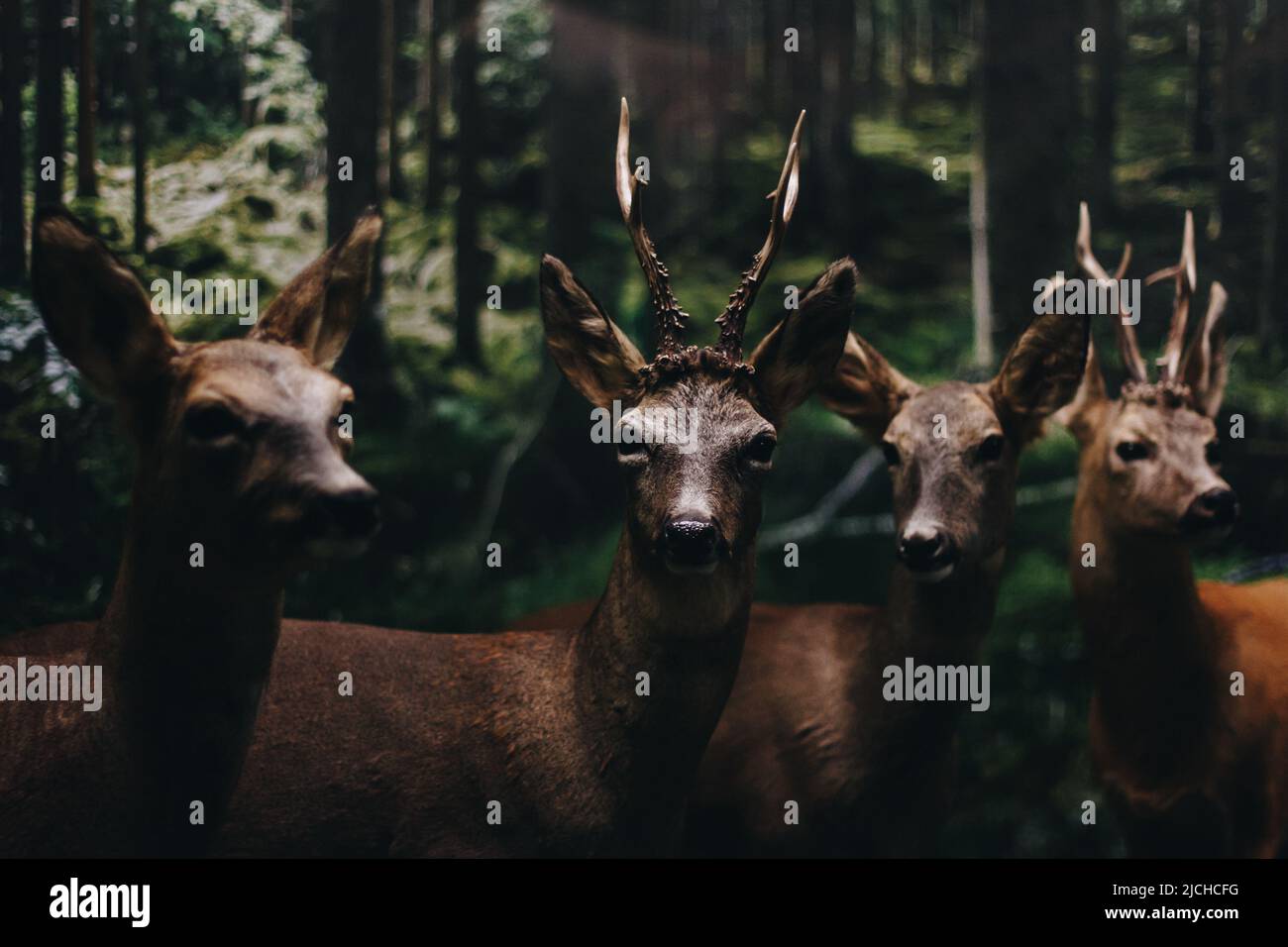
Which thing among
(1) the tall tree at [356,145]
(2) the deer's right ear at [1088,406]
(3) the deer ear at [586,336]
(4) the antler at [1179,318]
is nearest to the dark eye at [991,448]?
(2) the deer's right ear at [1088,406]

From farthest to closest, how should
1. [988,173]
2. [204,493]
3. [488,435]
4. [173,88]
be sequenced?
[988,173] < [488,435] < [173,88] < [204,493]

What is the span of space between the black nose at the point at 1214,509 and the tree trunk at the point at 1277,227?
6.92 ft

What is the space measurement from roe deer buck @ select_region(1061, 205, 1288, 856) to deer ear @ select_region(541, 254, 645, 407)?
192cm

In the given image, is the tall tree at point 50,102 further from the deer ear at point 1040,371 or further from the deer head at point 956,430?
the deer ear at point 1040,371

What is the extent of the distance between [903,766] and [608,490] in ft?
6.34

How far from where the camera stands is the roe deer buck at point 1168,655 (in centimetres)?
459

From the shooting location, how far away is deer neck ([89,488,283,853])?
10.4 ft

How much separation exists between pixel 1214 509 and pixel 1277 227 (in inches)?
95.5

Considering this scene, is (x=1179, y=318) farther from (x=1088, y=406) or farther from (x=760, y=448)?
(x=760, y=448)

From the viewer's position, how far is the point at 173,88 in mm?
4891

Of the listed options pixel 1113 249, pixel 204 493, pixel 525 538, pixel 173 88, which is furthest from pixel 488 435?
pixel 1113 249

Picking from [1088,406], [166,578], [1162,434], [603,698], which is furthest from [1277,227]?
[166,578]

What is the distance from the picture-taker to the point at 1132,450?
4660mm
